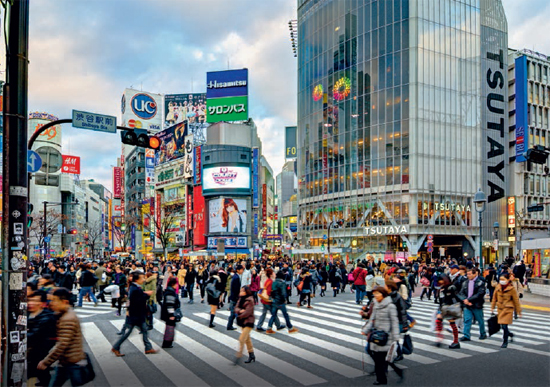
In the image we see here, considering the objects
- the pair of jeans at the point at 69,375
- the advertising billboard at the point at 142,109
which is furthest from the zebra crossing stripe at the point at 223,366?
the advertising billboard at the point at 142,109

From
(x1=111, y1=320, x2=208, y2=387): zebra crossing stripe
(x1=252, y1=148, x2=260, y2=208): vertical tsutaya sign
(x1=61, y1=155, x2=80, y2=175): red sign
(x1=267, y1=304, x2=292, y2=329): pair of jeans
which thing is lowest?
(x1=111, y1=320, x2=208, y2=387): zebra crossing stripe

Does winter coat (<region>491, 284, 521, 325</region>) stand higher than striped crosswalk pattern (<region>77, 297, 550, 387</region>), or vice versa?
winter coat (<region>491, 284, 521, 325</region>)

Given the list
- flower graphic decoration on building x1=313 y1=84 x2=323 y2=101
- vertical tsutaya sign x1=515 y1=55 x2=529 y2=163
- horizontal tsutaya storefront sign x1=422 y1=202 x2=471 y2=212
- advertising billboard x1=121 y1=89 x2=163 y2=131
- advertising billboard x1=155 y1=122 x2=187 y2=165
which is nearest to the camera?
horizontal tsutaya storefront sign x1=422 y1=202 x2=471 y2=212

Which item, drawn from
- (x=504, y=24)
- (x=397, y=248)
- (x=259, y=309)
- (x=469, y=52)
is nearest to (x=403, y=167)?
(x=397, y=248)

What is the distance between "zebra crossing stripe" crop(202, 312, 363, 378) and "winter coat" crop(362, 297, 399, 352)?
1.16 meters

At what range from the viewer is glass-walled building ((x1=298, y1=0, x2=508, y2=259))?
200 ft

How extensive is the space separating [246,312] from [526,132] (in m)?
64.5

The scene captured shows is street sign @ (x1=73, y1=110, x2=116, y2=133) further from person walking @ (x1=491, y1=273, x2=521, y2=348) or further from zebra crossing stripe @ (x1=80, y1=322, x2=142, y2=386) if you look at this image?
person walking @ (x1=491, y1=273, x2=521, y2=348)

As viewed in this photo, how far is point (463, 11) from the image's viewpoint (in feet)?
214

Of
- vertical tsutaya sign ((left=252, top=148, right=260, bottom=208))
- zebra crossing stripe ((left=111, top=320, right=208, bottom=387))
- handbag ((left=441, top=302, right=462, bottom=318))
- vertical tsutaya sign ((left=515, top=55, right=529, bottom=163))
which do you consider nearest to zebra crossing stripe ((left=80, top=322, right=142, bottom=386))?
zebra crossing stripe ((left=111, top=320, right=208, bottom=387))

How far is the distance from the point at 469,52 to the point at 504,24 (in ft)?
30.7

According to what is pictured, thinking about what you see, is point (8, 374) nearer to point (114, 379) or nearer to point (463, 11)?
point (114, 379)

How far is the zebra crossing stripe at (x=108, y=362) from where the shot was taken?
864cm

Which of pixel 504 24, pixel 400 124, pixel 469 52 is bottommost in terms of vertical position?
pixel 400 124
